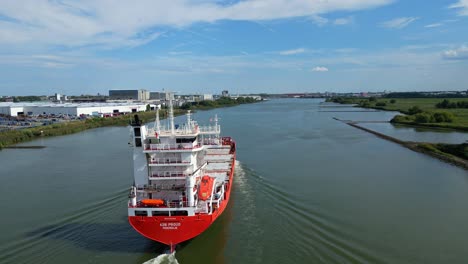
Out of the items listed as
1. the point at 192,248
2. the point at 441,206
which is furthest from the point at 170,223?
the point at 441,206

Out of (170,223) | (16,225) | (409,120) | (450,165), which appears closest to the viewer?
(170,223)

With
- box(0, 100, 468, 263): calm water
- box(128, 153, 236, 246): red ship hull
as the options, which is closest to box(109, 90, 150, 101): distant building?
A: box(0, 100, 468, 263): calm water

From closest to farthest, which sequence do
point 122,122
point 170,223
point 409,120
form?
point 170,223 < point 409,120 < point 122,122

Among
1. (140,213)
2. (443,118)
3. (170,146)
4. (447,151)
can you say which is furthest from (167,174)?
(443,118)

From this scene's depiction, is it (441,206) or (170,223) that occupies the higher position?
(170,223)

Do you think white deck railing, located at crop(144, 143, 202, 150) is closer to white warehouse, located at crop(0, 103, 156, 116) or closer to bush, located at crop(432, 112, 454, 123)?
bush, located at crop(432, 112, 454, 123)

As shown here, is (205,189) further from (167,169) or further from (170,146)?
(170,146)

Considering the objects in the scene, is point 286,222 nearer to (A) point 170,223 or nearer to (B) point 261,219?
(B) point 261,219
